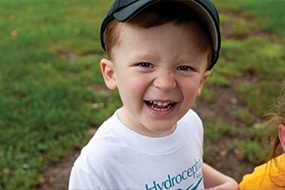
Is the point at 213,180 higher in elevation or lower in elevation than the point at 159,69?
lower

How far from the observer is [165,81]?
1.39m

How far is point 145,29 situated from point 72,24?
5020 millimetres

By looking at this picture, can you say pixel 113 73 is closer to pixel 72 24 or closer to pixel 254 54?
pixel 254 54

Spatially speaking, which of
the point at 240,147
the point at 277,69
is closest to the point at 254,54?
the point at 277,69

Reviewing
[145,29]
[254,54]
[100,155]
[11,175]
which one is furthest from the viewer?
[254,54]

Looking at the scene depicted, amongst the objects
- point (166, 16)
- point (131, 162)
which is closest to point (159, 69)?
point (166, 16)

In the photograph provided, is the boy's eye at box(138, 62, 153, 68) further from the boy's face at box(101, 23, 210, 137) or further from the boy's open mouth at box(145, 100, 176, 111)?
the boy's open mouth at box(145, 100, 176, 111)

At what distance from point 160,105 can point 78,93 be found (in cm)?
285

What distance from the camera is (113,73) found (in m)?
1.57

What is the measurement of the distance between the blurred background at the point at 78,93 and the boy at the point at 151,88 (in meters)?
1.30

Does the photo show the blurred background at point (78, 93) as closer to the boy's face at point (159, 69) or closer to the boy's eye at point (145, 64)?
the boy's face at point (159, 69)

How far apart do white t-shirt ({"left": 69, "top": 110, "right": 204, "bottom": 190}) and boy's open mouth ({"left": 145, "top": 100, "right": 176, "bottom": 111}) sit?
5.7 inches

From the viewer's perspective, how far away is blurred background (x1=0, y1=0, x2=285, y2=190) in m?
3.38

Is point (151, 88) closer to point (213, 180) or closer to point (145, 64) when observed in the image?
point (145, 64)
